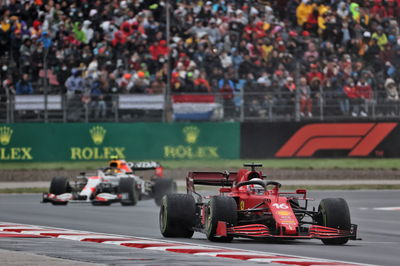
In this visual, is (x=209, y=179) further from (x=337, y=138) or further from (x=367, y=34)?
(x=367, y=34)

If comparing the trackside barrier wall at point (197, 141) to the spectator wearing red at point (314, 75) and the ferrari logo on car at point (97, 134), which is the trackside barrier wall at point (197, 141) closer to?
A: the ferrari logo on car at point (97, 134)

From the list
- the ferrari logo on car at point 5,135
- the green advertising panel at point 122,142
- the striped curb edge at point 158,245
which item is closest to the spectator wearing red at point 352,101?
the green advertising panel at point 122,142

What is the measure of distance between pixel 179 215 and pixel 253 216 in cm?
96

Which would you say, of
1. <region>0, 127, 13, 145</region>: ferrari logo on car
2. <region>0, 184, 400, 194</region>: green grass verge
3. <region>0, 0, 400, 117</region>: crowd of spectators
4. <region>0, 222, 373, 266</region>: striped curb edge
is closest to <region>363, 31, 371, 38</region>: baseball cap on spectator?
<region>0, 0, 400, 117</region>: crowd of spectators

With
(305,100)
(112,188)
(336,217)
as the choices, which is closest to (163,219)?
(336,217)

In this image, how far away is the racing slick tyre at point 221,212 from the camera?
12.3 meters

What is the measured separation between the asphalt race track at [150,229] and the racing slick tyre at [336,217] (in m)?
0.18

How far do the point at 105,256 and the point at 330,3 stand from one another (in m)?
25.3

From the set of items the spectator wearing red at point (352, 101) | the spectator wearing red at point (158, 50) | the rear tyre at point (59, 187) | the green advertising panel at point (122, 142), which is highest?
the spectator wearing red at point (158, 50)

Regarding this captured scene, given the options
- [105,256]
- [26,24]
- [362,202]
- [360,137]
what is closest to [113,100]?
[26,24]

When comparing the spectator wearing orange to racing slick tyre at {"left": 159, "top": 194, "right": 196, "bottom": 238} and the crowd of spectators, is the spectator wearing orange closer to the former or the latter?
the crowd of spectators

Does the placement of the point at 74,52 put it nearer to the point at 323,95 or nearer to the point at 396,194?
the point at 323,95

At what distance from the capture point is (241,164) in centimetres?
3069

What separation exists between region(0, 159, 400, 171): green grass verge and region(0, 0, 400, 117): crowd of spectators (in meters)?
1.66
